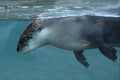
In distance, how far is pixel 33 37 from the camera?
3281 millimetres

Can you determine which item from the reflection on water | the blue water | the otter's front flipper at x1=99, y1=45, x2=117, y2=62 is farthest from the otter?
the blue water

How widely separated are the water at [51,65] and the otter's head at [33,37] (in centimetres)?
377

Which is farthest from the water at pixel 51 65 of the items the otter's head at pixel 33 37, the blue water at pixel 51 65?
the otter's head at pixel 33 37

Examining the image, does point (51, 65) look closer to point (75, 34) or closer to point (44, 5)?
point (44, 5)

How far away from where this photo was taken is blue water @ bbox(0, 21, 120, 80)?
7.24 metres

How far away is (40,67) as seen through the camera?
7.73m

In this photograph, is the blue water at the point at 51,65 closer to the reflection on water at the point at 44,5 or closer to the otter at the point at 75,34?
the reflection on water at the point at 44,5

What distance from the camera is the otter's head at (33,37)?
3.19 metres

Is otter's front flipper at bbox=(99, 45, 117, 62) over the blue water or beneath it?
over

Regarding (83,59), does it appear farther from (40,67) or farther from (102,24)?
(40,67)

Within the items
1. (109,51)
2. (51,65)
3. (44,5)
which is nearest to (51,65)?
(51,65)

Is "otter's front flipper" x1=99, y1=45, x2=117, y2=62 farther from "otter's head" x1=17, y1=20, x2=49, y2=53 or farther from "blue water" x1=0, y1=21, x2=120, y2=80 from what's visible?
"blue water" x1=0, y1=21, x2=120, y2=80

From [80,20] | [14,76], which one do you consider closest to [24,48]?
[80,20]

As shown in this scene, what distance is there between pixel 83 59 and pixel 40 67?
4399mm
